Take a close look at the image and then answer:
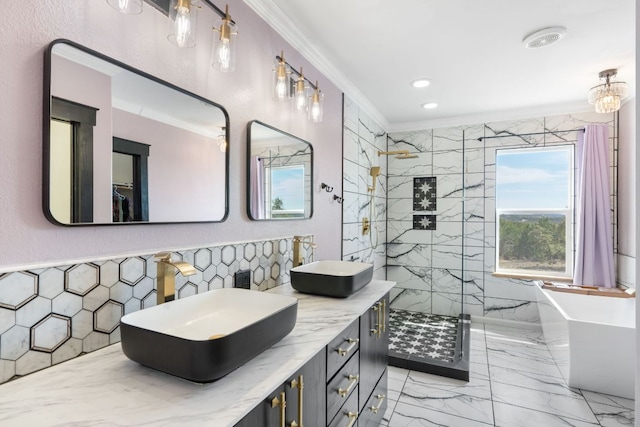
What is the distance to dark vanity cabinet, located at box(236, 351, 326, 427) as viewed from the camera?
2.67 feet

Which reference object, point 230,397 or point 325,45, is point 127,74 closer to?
point 230,397

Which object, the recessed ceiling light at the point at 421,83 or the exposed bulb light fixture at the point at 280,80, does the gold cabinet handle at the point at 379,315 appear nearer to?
the exposed bulb light fixture at the point at 280,80

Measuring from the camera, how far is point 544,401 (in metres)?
2.26

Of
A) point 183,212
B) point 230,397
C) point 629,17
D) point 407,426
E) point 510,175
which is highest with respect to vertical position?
point 629,17

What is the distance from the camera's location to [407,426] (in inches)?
79.3

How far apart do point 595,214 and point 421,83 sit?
2154 millimetres

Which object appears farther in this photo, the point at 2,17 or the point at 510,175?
the point at 510,175

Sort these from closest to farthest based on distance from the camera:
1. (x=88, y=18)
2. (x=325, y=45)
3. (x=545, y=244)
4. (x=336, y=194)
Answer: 1. (x=88, y=18)
2. (x=325, y=45)
3. (x=336, y=194)
4. (x=545, y=244)

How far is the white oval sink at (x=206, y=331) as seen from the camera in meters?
0.78

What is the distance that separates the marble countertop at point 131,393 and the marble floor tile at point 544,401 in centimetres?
203

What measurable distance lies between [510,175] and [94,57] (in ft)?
13.3

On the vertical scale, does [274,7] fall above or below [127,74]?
above

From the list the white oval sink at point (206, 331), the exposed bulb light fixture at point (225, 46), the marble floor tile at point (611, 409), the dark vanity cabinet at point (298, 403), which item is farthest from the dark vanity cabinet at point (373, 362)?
the marble floor tile at point (611, 409)

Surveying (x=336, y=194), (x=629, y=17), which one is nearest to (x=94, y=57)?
(x=336, y=194)
